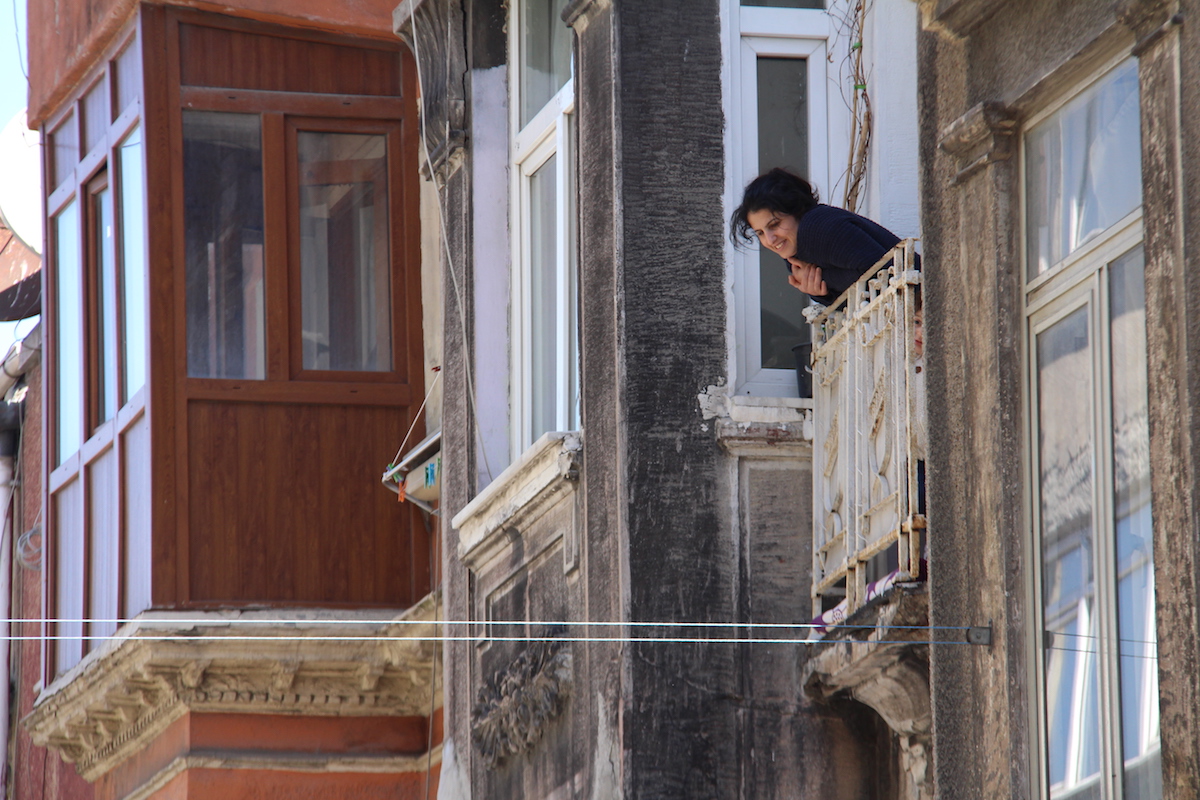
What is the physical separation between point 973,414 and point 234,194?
6.49 m

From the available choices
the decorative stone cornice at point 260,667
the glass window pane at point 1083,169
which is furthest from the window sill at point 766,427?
the decorative stone cornice at point 260,667

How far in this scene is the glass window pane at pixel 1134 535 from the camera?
16.7 ft

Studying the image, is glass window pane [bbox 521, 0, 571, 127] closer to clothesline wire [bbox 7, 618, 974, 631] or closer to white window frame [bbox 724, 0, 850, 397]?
white window frame [bbox 724, 0, 850, 397]

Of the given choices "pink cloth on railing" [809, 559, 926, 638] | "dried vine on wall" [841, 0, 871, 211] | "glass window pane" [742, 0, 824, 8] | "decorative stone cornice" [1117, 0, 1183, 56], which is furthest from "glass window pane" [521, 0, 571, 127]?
"decorative stone cornice" [1117, 0, 1183, 56]

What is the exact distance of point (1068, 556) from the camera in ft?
18.1

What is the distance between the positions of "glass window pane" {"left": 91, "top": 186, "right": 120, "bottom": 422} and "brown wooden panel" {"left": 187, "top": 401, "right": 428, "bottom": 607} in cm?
107

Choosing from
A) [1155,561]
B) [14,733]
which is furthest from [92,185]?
[1155,561]

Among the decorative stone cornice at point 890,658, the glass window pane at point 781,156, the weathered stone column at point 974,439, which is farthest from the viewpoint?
the glass window pane at point 781,156

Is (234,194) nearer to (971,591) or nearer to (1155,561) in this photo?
(971,591)

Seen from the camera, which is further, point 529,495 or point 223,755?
point 223,755

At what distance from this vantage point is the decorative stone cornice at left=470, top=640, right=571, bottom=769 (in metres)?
8.13

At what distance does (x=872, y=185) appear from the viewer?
789 cm

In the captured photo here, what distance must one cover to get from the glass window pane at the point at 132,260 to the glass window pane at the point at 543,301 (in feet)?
9.86

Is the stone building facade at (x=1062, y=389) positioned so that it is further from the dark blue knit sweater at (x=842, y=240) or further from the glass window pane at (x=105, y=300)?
the glass window pane at (x=105, y=300)
